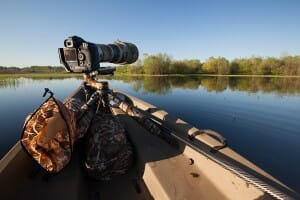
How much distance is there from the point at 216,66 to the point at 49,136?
55983 mm

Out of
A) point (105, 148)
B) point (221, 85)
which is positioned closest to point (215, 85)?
point (221, 85)

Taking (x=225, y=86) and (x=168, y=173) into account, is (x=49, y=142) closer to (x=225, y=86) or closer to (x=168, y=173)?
(x=168, y=173)

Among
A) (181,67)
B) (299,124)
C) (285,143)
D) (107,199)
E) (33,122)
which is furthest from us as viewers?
(181,67)

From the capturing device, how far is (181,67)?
168 feet

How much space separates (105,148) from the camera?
4.79 ft

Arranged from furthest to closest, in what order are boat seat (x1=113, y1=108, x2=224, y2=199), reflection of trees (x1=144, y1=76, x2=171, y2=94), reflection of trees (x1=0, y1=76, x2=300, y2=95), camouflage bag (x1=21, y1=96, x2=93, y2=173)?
reflection of trees (x1=0, y1=76, x2=300, y2=95) → reflection of trees (x1=144, y1=76, x2=171, y2=94) → boat seat (x1=113, y1=108, x2=224, y2=199) → camouflage bag (x1=21, y1=96, x2=93, y2=173)

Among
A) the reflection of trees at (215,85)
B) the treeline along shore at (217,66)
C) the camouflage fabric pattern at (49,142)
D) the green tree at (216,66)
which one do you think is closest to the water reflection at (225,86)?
the reflection of trees at (215,85)

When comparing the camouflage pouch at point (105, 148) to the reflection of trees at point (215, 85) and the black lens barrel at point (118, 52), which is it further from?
the reflection of trees at point (215, 85)

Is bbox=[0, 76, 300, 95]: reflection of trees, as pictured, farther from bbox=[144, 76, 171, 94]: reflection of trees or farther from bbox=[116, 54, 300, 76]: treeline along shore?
bbox=[116, 54, 300, 76]: treeline along shore

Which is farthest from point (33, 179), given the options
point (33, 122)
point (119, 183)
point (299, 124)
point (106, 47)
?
point (299, 124)

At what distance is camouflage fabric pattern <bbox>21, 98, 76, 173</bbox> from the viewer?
97 cm

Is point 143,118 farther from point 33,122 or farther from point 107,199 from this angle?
point 33,122

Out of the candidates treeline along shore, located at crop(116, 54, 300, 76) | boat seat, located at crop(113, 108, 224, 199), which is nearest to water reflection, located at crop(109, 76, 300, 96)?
boat seat, located at crop(113, 108, 224, 199)

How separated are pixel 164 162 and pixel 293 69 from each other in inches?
2110
